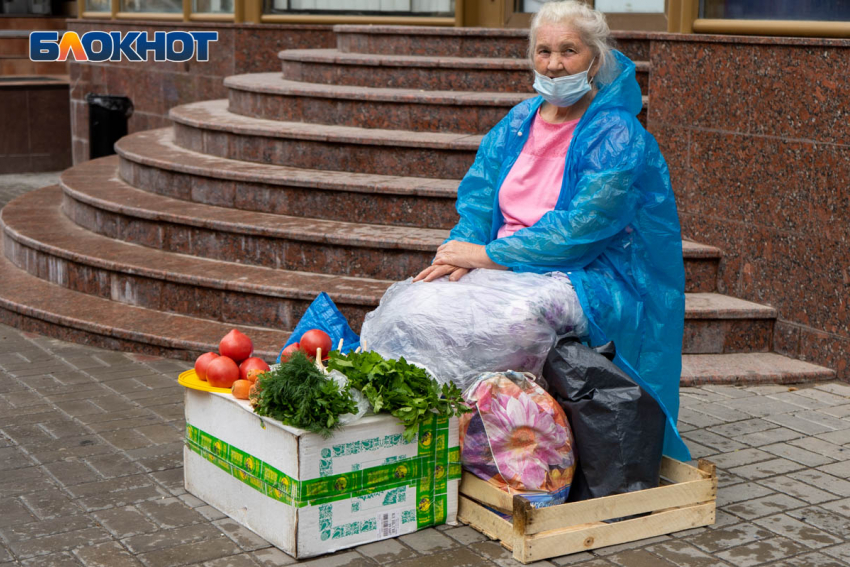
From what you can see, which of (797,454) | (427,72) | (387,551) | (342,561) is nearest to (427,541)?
(387,551)

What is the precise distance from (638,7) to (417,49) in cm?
173

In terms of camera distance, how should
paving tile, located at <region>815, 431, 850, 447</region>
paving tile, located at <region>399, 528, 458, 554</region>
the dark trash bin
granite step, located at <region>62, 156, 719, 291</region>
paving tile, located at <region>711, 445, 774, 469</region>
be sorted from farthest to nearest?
the dark trash bin, granite step, located at <region>62, 156, 719, 291</region>, paving tile, located at <region>815, 431, 850, 447</region>, paving tile, located at <region>711, 445, 774, 469</region>, paving tile, located at <region>399, 528, 458, 554</region>

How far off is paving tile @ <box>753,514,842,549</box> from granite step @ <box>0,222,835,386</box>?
1.64m

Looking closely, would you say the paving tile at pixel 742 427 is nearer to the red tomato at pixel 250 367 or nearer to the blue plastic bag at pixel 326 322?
the blue plastic bag at pixel 326 322

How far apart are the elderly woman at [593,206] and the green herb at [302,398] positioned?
0.79 meters

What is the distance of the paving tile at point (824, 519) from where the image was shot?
3.92m

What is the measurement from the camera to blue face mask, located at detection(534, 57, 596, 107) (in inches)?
163

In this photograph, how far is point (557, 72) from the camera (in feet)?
13.6

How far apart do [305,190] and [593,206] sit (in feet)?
10.6

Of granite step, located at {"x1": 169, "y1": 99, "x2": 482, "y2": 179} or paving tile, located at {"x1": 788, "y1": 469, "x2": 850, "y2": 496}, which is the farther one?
granite step, located at {"x1": 169, "y1": 99, "x2": 482, "y2": 179}

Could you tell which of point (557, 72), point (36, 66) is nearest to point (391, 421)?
point (557, 72)

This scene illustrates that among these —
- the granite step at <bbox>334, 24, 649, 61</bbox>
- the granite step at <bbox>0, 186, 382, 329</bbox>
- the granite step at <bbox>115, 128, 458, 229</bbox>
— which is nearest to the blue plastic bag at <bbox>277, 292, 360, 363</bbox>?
the granite step at <bbox>0, 186, 382, 329</bbox>

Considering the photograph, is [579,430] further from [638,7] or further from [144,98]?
[144,98]

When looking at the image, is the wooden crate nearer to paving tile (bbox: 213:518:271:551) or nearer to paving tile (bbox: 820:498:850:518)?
paving tile (bbox: 820:498:850:518)
